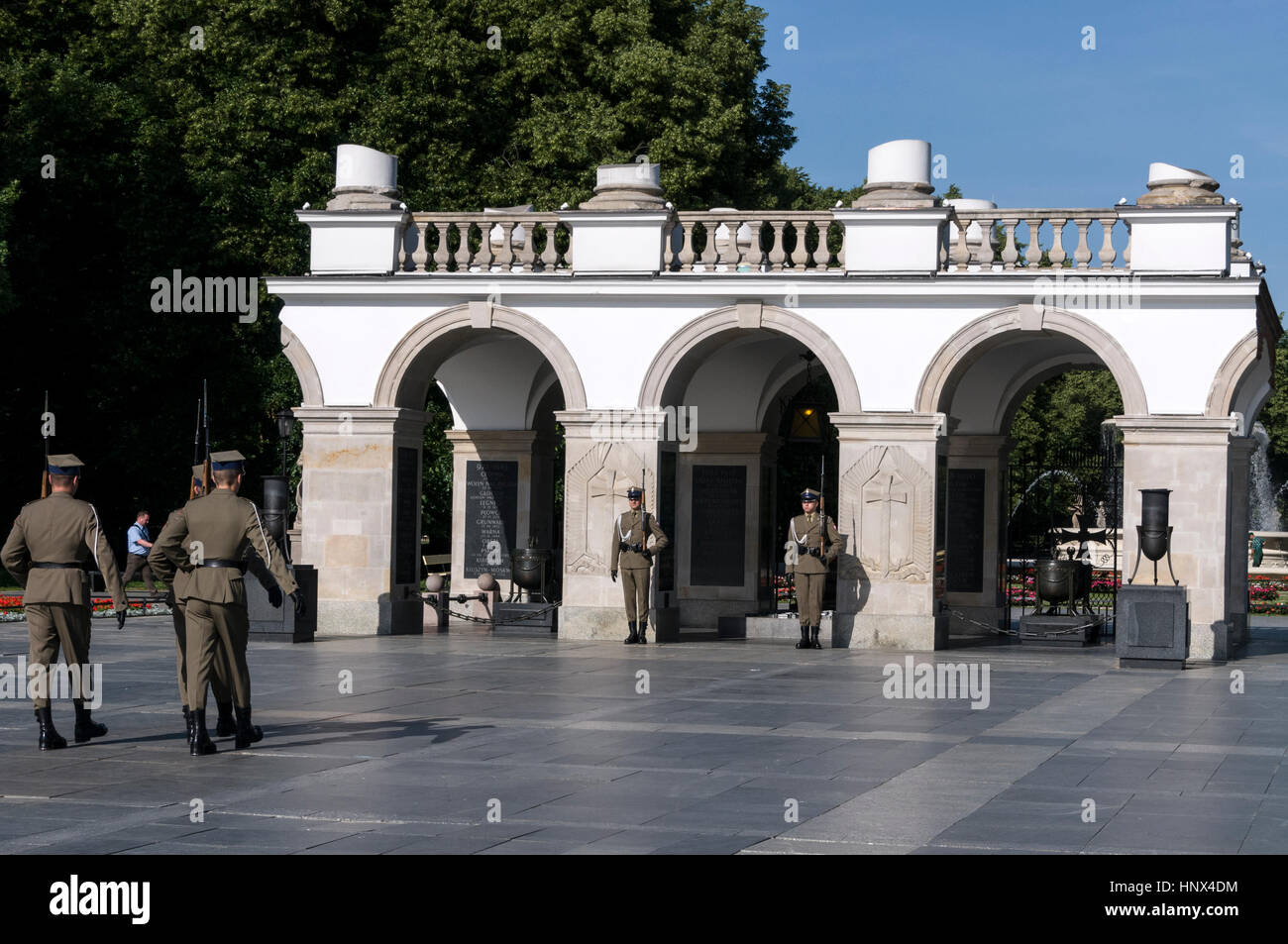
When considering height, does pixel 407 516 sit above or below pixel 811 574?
above

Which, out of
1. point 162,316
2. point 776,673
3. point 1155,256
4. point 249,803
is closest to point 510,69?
point 162,316

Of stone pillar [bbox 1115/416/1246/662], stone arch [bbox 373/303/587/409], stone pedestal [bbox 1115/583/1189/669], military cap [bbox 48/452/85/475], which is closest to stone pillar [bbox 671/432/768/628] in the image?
stone arch [bbox 373/303/587/409]

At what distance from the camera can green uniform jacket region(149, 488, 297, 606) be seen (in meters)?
12.0

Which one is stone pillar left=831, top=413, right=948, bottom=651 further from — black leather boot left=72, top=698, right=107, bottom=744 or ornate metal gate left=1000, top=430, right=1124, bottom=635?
black leather boot left=72, top=698, right=107, bottom=744

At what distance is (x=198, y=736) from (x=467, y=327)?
13067 mm

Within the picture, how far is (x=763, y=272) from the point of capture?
2317 cm

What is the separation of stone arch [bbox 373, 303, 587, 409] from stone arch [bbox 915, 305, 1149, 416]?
15.1 feet

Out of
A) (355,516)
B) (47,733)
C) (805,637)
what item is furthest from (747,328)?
(47,733)

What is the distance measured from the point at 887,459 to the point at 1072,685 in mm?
5699

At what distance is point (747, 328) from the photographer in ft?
76.7

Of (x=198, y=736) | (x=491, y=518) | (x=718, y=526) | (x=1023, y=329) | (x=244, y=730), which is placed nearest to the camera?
(x=198, y=736)

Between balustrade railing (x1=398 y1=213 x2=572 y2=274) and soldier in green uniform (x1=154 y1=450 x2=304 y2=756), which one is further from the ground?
balustrade railing (x1=398 y1=213 x2=572 y2=274)

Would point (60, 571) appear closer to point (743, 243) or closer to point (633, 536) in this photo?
point (633, 536)

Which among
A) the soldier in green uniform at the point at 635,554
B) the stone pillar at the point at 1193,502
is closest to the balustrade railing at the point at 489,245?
the soldier in green uniform at the point at 635,554
